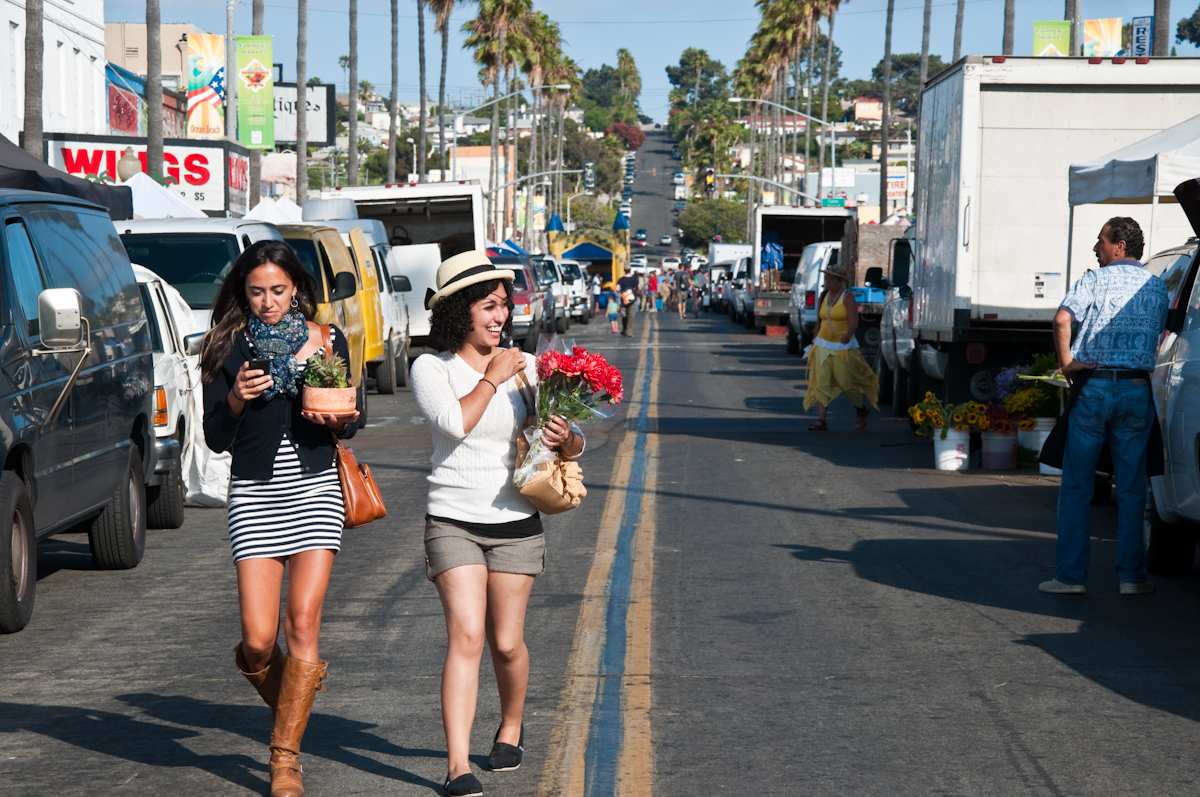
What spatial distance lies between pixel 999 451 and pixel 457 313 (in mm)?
10962

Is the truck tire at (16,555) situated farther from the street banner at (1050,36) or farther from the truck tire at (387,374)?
the street banner at (1050,36)

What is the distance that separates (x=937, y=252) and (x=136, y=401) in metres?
9.37

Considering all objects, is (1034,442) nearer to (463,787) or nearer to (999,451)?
(999,451)

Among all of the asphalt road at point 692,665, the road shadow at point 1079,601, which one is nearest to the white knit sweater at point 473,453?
the asphalt road at point 692,665

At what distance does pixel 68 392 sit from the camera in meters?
9.75

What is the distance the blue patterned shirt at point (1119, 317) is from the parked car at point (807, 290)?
78.6ft

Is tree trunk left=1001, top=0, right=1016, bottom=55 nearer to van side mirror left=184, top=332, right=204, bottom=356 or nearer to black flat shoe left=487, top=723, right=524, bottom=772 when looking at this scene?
van side mirror left=184, top=332, right=204, bottom=356

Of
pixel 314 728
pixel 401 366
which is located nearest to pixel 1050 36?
pixel 401 366

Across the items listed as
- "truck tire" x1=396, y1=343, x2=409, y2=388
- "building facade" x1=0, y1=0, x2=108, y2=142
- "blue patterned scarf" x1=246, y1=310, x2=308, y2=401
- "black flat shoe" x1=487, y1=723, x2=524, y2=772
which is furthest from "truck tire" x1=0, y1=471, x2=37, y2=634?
"building facade" x1=0, y1=0, x2=108, y2=142

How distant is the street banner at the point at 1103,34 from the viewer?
116ft

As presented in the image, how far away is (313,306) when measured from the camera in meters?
6.44

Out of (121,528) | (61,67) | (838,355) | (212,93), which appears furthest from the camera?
(212,93)

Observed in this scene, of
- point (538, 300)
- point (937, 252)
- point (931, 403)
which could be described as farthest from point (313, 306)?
point (538, 300)

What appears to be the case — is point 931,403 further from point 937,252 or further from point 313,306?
point 313,306
